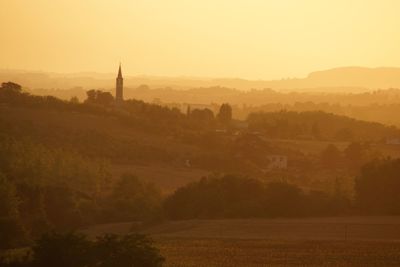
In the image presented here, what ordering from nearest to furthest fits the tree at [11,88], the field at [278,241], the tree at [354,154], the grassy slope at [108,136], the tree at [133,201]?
the field at [278,241]
the tree at [133,201]
the grassy slope at [108,136]
the tree at [354,154]
the tree at [11,88]

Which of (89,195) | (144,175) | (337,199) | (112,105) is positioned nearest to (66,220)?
(89,195)

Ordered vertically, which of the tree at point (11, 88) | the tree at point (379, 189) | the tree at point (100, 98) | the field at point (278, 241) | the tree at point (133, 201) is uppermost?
the tree at point (11, 88)

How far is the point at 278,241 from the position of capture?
108ft

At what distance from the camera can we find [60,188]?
44.2m

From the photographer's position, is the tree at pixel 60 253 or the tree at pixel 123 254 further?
the tree at pixel 123 254

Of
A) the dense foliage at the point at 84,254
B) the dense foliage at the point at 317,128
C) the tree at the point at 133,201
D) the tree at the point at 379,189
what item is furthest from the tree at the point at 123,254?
the dense foliage at the point at 317,128

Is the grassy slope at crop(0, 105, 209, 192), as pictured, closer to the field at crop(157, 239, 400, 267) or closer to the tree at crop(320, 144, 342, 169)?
the tree at crop(320, 144, 342, 169)

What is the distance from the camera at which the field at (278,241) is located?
92.9ft

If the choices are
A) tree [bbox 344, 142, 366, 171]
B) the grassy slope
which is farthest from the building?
the grassy slope

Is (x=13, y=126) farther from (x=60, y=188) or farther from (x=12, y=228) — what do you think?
(x=12, y=228)

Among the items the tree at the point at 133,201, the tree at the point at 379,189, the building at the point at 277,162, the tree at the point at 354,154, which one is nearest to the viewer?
the tree at the point at 379,189

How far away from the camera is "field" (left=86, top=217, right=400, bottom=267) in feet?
92.9

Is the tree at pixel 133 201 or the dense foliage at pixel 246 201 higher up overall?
the dense foliage at pixel 246 201

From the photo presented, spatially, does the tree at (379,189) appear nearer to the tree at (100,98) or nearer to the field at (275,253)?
the field at (275,253)
